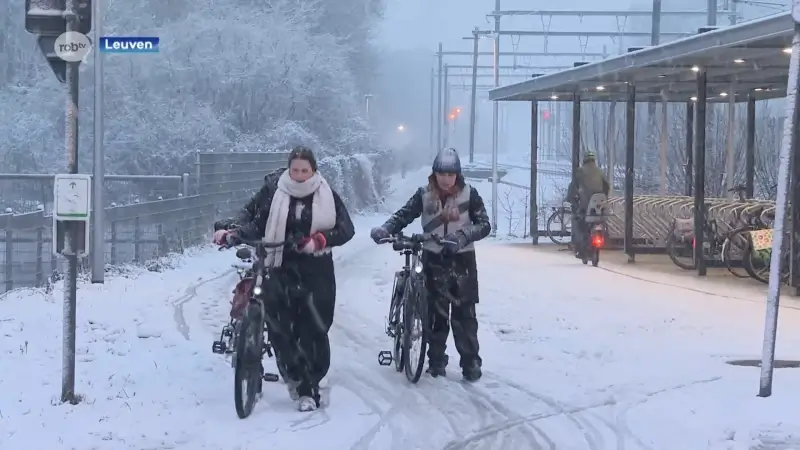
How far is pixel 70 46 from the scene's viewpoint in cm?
718

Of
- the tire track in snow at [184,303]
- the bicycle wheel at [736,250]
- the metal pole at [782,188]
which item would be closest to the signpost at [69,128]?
the tire track in snow at [184,303]

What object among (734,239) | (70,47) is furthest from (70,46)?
(734,239)

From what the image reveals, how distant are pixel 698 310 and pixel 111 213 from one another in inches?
357

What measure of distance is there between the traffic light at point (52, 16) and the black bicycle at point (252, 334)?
1.68 meters

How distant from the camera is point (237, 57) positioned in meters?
33.4

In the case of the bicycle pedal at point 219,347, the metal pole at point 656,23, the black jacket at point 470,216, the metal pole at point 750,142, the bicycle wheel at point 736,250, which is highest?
the metal pole at point 656,23

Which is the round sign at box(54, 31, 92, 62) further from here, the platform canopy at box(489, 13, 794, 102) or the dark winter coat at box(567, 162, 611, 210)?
the dark winter coat at box(567, 162, 611, 210)

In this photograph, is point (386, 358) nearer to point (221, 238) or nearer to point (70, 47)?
point (221, 238)

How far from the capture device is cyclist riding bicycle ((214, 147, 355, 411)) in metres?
7.56

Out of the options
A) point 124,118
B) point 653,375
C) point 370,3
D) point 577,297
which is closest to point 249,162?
point 124,118

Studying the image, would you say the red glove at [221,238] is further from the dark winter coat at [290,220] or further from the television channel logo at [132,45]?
the television channel logo at [132,45]

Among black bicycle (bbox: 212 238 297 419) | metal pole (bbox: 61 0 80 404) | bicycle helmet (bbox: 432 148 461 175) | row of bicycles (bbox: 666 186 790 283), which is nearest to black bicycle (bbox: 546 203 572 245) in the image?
row of bicycles (bbox: 666 186 790 283)

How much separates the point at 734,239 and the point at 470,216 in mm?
8332

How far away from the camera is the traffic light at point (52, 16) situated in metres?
7.25
